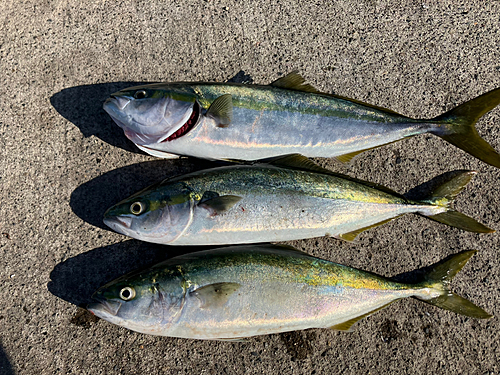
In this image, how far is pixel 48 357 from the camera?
8.82 feet

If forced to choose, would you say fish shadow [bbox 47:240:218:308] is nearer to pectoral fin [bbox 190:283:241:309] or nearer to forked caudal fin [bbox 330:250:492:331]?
pectoral fin [bbox 190:283:241:309]

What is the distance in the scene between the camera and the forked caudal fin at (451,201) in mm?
2928

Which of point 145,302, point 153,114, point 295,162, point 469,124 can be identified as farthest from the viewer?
point 469,124

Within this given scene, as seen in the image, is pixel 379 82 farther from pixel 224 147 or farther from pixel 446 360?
pixel 446 360

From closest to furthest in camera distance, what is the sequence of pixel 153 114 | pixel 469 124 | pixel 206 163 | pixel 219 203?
pixel 219 203
pixel 153 114
pixel 469 124
pixel 206 163

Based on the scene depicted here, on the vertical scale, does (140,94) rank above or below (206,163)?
above

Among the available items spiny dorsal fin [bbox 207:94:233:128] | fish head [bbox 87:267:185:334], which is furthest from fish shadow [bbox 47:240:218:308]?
spiny dorsal fin [bbox 207:94:233:128]

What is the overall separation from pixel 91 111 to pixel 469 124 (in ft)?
11.2

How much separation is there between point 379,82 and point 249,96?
1444mm

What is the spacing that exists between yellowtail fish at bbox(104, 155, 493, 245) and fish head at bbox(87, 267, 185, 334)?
33cm

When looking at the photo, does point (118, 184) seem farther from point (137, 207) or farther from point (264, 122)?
point (264, 122)

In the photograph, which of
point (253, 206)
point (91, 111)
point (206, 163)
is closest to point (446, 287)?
point (253, 206)

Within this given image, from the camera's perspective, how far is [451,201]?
3010mm

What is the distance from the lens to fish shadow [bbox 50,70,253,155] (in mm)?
2988
